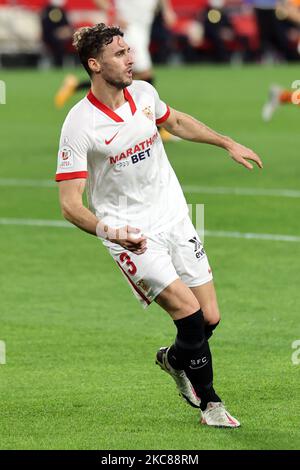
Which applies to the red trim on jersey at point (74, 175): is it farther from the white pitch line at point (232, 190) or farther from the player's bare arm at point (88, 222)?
the white pitch line at point (232, 190)

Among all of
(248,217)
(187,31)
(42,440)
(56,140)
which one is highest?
(42,440)

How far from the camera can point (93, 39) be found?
26.4 feet

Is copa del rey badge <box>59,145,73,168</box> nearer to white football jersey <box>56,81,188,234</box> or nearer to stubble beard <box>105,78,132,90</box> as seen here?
white football jersey <box>56,81,188,234</box>

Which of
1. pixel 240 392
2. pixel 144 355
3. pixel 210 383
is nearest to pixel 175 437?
pixel 210 383

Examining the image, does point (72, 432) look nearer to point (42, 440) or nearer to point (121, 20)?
point (42, 440)

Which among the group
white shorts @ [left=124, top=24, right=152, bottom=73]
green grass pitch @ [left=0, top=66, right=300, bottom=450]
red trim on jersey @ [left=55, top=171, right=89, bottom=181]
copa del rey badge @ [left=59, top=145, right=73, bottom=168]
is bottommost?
white shorts @ [left=124, top=24, right=152, bottom=73]

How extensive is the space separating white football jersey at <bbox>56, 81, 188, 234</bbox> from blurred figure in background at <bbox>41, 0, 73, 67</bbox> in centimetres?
3296

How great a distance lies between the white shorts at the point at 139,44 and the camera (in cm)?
2106

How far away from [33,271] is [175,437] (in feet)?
17.9

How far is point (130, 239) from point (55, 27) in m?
34.1

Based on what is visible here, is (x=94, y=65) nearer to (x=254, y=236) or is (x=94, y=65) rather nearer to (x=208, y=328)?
(x=208, y=328)

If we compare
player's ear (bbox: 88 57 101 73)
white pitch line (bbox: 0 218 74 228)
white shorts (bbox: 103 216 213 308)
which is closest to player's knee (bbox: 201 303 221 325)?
white shorts (bbox: 103 216 213 308)

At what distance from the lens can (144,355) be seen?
9.75 m

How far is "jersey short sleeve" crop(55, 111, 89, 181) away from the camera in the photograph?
25.6 feet
